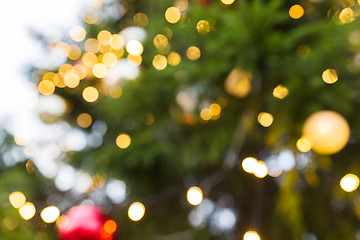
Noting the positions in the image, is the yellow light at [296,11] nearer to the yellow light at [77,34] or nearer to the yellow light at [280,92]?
the yellow light at [280,92]

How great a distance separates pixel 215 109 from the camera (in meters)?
0.94

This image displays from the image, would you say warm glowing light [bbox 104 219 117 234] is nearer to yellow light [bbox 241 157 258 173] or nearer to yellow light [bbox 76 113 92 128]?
yellow light [bbox 241 157 258 173]

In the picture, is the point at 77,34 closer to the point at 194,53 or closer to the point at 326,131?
the point at 194,53

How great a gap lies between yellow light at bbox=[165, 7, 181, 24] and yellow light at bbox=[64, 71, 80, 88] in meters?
0.37

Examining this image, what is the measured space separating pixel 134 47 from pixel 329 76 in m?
0.55

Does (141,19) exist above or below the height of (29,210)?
above

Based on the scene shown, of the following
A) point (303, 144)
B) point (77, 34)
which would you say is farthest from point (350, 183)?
point (77, 34)

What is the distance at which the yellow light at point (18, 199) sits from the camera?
0.91 metres

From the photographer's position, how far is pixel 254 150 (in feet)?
3.44

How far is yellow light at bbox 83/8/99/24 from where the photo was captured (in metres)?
1.24

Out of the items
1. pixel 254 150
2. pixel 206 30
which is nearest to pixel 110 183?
pixel 254 150

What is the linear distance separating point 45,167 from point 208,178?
555 mm

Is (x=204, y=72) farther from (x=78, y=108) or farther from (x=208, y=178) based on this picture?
(x=78, y=108)

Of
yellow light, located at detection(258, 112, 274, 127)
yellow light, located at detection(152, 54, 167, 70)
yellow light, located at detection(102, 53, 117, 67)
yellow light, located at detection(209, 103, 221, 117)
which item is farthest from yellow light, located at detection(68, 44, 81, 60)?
yellow light, located at detection(258, 112, 274, 127)
